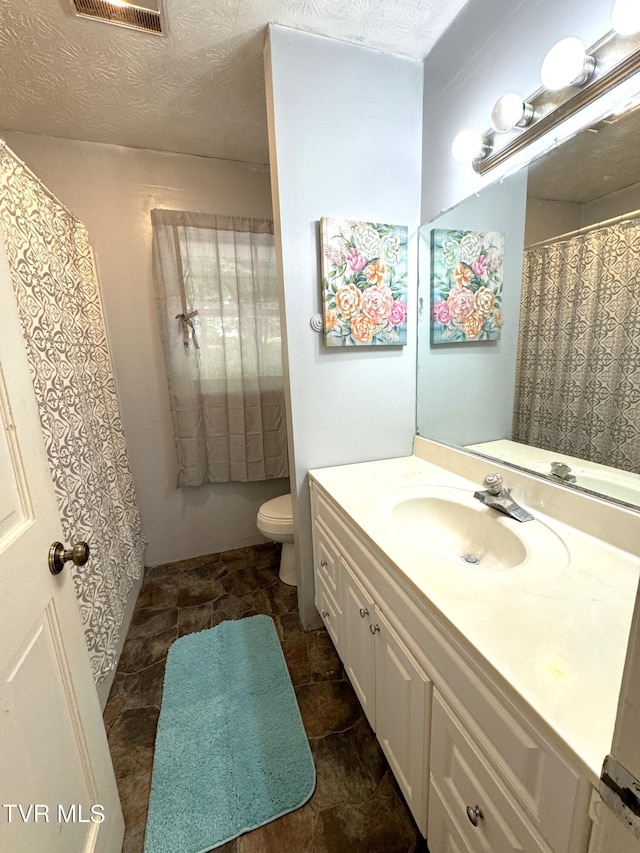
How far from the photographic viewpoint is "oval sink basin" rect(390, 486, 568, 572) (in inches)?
34.0

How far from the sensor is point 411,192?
1.44m

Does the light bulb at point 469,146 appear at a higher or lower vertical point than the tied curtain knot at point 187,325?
higher

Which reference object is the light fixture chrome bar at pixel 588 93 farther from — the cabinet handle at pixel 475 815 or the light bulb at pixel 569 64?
the cabinet handle at pixel 475 815

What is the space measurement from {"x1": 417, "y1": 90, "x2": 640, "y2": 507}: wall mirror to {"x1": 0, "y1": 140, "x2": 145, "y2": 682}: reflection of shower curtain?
1475 mm

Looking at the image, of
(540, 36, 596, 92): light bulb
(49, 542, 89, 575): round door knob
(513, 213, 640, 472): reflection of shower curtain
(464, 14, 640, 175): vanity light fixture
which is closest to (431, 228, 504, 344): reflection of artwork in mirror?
(513, 213, 640, 472): reflection of shower curtain

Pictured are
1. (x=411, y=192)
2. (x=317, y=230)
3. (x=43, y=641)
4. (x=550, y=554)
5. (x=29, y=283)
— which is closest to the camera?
(x=43, y=641)

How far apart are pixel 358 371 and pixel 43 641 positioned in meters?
1.27

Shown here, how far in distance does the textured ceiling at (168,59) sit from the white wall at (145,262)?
0.13 meters

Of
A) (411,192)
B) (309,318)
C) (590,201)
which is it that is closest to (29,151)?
(309,318)

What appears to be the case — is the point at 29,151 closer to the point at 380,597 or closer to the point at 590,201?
the point at 590,201

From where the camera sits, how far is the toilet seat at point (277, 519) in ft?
6.01

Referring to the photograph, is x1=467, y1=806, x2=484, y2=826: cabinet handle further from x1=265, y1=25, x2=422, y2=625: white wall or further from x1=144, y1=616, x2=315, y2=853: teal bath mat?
x1=265, y1=25, x2=422, y2=625: white wall

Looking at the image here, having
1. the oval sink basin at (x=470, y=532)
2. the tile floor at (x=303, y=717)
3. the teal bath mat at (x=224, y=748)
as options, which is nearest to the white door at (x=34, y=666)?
the teal bath mat at (x=224, y=748)

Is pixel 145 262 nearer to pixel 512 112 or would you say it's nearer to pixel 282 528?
pixel 282 528
